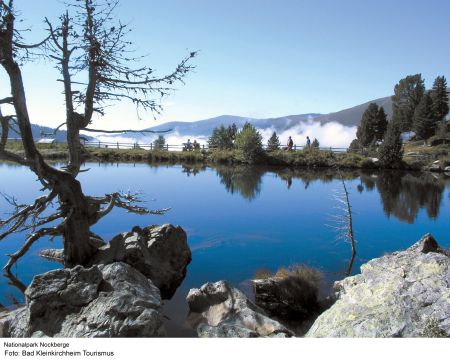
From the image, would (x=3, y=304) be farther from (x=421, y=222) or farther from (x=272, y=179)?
(x=272, y=179)

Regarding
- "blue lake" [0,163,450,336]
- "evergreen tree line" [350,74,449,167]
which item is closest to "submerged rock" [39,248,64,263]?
"blue lake" [0,163,450,336]

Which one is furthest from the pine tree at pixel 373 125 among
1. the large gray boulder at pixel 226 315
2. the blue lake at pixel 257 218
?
the large gray boulder at pixel 226 315

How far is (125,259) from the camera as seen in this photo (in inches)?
506

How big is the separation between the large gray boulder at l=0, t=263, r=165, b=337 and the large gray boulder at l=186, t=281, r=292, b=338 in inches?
60.5

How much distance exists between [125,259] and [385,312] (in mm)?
8084

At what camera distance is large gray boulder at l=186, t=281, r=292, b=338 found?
882cm

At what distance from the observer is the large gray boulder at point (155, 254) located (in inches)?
514

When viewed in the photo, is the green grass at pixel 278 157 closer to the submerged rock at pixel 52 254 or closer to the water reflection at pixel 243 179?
the water reflection at pixel 243 179

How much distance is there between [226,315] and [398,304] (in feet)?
15.0

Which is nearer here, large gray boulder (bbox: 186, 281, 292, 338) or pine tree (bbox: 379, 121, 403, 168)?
large gray boulder (bbox: 186, 281, 292, 338)

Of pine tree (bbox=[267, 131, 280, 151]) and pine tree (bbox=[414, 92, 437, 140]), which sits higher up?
pine tree (bbox=[414, 92, 437, 140])

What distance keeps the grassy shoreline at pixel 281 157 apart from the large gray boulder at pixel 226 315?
165 feet

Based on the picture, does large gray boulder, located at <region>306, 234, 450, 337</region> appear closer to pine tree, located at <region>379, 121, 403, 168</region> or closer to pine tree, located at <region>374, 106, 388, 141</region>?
pine tree, located at <region>379, 121, 403, 168</region>

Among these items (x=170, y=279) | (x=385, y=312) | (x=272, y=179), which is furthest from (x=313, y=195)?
(x=385, y=312)
